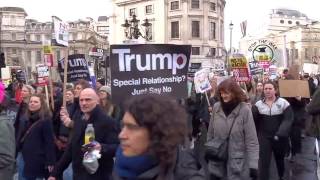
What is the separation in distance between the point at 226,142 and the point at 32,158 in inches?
80.6

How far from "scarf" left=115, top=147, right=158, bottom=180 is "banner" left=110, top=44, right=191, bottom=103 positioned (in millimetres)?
2557

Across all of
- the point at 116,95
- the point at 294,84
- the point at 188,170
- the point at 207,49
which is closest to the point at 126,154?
the point at 188,170

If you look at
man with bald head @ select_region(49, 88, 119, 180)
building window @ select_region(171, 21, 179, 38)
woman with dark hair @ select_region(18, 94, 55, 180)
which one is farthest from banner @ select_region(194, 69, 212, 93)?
building window @ select_region(171, 21, 179, 38)

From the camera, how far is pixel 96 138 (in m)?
4.77

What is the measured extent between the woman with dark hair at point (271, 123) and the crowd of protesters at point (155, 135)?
0.04ft

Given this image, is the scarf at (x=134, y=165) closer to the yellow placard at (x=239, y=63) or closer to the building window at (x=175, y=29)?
the yellow placard at (x=239, y=63)

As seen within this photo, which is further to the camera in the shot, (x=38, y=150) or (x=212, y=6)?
(x=212, y=6)

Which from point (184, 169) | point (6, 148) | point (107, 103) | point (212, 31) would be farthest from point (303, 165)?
point (212, 31)

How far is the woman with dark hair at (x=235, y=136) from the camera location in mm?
5574

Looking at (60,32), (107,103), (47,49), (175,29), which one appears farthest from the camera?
(175,29)

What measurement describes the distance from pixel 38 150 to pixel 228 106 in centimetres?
206

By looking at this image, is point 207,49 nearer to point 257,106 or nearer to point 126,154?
point 257,106

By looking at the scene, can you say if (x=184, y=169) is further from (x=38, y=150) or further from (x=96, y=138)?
(x=38, y=150)

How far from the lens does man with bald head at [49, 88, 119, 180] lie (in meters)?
4.74
